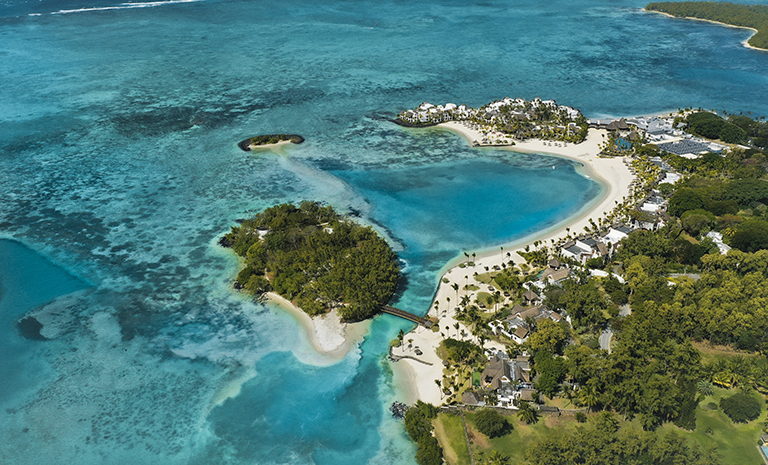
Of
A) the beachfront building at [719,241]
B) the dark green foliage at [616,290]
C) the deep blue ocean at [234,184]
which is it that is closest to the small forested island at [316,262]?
the deep blue ocean at [234,184]

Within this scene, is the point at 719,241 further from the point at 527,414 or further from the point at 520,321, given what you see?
the point at 527,414

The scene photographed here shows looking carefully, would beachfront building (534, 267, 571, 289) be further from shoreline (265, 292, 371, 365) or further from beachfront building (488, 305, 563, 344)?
shoreline (265, 292, 371, 365)

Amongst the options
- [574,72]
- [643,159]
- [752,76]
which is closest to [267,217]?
[643,159]

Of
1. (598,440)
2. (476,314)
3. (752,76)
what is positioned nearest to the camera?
(598,440)

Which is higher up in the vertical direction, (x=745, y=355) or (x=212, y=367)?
(x=745, y=355)

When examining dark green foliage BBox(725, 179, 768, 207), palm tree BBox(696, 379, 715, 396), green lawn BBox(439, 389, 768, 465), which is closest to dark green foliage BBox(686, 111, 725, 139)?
dark green foliage BBox(725, 179, 768, 207)

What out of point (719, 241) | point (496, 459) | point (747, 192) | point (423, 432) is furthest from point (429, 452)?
point (747, 192)

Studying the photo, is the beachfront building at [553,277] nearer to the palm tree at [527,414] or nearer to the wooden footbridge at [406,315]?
the wooden footbridge at [406,315]

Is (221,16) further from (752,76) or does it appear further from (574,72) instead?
(752,76)
